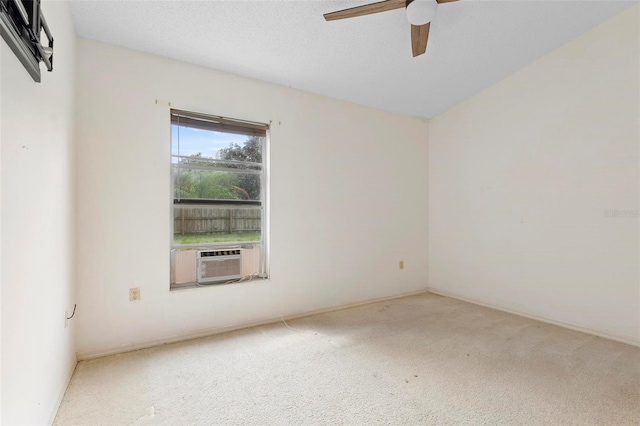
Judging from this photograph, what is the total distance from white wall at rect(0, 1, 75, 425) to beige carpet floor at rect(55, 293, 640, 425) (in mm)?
395

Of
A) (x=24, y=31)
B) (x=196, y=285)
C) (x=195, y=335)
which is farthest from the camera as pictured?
(x=196, y=285)

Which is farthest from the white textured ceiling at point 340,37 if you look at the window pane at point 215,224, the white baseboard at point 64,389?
the white baseboard at point 64,389

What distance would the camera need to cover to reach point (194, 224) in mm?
2738

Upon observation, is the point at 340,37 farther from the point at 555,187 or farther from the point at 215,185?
the point at 555,187

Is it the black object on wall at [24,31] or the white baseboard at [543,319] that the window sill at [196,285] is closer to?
the black object on wall at [24,31]

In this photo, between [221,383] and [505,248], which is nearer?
[221,383]

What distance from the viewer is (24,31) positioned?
105 centimetres

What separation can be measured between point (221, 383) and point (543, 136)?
11.9ft

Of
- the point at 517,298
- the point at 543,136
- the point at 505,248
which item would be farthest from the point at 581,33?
the point at 517,298

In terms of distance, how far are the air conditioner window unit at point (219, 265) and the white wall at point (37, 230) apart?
0.92 meters

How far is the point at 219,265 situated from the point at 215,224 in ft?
1.25

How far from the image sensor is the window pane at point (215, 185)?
268cm

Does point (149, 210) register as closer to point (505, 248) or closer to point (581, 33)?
point (505, 248)

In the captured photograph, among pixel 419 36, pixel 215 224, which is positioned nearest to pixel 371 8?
pixel 419 36
